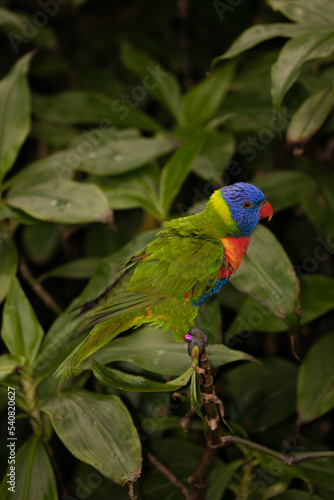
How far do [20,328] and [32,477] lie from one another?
419 mm

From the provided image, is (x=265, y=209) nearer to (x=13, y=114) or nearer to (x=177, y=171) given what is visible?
(x=177, y=171)

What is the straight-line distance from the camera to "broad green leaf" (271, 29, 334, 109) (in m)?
1.38

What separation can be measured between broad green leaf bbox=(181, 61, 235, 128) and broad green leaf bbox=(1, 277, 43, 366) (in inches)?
41.7

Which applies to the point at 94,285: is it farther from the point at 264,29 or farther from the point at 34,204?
the point at 264,29

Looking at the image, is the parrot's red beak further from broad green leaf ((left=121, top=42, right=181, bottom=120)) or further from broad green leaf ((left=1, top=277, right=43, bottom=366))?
broad green leaf ((left=121, top=42, right=181, bottom=120))

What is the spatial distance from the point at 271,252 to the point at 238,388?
83 centimetres

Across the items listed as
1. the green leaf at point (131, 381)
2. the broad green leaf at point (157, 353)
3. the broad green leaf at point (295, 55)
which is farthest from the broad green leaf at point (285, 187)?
the green leaf at point (131, 381)

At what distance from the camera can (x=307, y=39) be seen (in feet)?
4.94

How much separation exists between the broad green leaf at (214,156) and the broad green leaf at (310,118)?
0.25 metres

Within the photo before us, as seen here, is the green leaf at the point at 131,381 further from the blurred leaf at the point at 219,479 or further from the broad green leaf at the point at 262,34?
the broad green leaf at the point at 262,34

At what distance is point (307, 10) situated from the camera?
1.68 metres

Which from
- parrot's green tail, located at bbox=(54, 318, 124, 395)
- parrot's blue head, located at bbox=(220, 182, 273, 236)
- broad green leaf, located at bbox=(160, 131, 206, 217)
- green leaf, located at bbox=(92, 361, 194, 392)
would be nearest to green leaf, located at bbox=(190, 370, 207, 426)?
green leaf, located at bbox=(92, 361, 194, 392)

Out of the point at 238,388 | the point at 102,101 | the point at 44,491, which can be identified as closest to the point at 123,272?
the point at 44,491

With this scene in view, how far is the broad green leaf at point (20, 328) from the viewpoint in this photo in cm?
142
